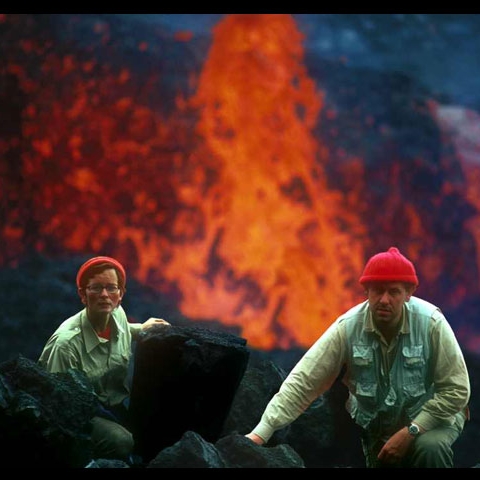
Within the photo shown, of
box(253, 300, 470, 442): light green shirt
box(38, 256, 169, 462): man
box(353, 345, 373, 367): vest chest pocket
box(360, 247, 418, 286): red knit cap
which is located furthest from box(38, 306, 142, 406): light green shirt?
box(360, 247, 418, 286): red knit cap

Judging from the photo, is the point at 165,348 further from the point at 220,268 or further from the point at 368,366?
the point at 220,268

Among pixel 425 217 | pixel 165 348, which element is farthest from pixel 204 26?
pixel 165 348

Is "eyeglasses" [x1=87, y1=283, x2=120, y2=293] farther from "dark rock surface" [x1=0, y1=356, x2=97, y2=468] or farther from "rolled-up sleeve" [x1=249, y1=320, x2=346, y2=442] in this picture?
"rolled-up sleeve" [x1=249, y1=320, x2=346, y2=442]

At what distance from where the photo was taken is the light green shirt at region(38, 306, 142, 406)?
5961 millimetres

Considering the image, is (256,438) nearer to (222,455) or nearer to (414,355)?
(222,455)

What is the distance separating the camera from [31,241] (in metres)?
12.1

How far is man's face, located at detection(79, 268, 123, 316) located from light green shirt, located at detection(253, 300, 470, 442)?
4.37ft

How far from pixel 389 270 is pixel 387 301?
20 centimetres

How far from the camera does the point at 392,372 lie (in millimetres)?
5602

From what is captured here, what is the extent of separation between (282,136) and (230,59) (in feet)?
4.09

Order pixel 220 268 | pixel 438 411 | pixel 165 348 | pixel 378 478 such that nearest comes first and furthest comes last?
pixel 378 478, pixel 438 411, pixel 165 348, pixel 220 268

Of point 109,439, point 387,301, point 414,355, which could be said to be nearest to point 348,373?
point 414,355

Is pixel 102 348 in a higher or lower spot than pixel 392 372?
lower

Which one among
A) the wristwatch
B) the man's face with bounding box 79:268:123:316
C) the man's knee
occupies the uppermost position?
the man's face with bounding box 79:268:123:316
